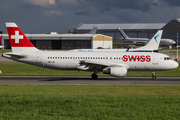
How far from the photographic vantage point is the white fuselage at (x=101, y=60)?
33.8 metres

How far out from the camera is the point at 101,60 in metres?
34.0

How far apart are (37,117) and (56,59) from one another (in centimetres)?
2083

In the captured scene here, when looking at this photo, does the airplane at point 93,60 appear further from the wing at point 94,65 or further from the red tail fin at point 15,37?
the red tail fin at point 15,37

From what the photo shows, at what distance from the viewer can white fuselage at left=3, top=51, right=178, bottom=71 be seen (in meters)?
33.8

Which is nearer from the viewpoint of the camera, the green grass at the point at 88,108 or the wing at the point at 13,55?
the green grass at the point at 88,108

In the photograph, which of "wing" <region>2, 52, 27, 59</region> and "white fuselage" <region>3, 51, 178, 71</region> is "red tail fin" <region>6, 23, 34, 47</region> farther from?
"wing" <region>2, 52, 27, 59</region>

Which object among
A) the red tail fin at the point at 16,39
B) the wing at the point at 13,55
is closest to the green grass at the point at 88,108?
the wing at the point at 13,55

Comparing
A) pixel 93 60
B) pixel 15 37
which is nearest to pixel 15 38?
pixel 15 37

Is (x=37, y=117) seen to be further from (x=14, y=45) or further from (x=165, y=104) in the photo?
(x=14, y=45)

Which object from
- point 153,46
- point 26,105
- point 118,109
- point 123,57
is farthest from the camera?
point 153,46

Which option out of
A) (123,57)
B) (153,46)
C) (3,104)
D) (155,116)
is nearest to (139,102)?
(155,116)

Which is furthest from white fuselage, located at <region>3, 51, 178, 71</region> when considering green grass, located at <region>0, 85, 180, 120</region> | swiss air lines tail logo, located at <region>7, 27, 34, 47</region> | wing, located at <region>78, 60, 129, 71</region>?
green grass, located at <region>0, 85, 180, 120</region>

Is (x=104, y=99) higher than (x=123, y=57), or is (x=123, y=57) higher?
(x=123, y=57)

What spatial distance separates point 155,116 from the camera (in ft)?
44.8
